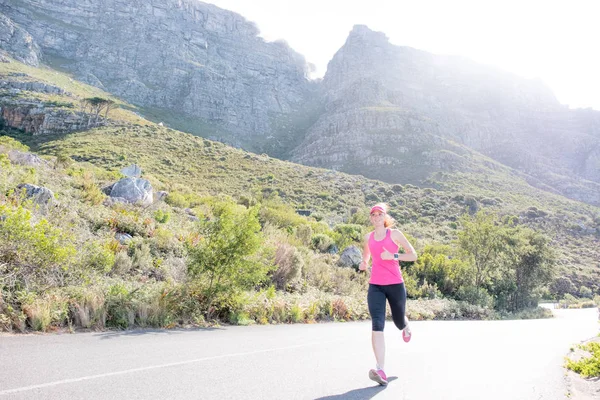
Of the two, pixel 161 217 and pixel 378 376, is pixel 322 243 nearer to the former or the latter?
pixel 161 217

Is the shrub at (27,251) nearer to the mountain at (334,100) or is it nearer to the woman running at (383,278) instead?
the woman running at (383,278)

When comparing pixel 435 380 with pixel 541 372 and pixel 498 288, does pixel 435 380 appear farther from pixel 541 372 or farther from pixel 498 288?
pixel 498 288

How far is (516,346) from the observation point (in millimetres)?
7867

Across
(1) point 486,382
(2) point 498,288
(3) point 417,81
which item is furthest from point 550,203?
(3) point 417,81

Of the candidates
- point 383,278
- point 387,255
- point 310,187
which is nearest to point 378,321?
point 383,278

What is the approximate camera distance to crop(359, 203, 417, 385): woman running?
4211mm

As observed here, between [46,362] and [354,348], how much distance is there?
446cm

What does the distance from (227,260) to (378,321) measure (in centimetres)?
421

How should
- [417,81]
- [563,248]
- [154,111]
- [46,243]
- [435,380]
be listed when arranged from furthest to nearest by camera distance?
[417,81] → [154,111] → [563,248] → [46,243] → [435,380]

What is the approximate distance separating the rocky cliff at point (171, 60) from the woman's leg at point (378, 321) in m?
108

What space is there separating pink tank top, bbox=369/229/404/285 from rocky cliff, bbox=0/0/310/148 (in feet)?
352

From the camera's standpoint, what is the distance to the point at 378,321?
4.21 meters

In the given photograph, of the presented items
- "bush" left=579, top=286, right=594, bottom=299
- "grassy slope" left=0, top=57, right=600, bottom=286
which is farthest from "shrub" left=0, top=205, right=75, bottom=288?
"bush" left=579, top=286, right=594, bottom=299

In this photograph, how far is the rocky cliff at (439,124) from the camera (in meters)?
85.4
